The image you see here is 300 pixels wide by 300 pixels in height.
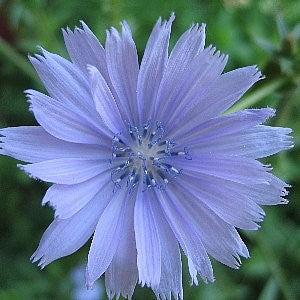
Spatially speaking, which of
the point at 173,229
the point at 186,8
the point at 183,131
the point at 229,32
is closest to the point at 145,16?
the point at 186,8

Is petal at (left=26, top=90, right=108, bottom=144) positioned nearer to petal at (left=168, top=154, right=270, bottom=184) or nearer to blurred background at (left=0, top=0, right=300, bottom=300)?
petal at (left=168, top=154, right=270, bottom=184)

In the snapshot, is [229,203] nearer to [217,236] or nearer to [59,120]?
[217,236]

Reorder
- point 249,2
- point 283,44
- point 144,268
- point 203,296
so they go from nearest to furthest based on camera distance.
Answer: point 144,268 → point 283,44 → point 203,296 → point 249,2

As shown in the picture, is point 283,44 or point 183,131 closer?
point 183,131

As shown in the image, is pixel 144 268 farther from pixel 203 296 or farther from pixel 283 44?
pixel 203 296

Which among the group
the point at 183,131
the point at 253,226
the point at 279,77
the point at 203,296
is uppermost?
the point at 279,77

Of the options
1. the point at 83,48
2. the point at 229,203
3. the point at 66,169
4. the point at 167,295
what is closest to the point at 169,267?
the point at 167,295

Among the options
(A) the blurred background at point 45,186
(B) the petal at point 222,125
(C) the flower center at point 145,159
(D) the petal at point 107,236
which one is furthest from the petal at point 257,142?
(A) the blurred background at point 45,186
